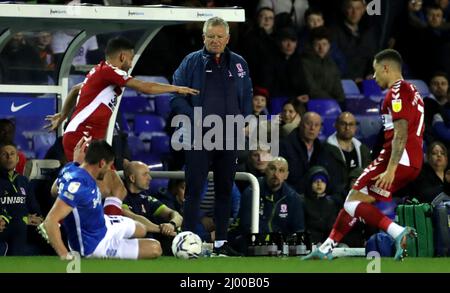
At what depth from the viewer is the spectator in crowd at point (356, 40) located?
19984mm

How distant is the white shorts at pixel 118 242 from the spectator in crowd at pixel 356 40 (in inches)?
309

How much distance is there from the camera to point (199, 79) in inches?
534

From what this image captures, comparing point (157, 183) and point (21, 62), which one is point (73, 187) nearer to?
point (21, 62)

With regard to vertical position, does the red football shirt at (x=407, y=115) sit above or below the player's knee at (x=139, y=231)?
above

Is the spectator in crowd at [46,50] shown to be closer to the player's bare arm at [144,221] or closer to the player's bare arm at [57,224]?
the player's bare arm at [144,221]

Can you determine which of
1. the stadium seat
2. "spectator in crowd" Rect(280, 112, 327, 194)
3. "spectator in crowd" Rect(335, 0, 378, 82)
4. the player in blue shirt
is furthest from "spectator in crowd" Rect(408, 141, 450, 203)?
the player in blue shirt

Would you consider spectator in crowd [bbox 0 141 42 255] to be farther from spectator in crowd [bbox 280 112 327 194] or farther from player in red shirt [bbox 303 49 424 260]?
spectator in crowd [bbox 280 112 327 194]

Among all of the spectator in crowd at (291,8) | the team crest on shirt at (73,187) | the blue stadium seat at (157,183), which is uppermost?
the spectator in crowd at (291,8)

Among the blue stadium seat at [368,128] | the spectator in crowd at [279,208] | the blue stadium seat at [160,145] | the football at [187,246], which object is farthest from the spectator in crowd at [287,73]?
the football at [187,246]

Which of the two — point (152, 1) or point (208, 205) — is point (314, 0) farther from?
point (208, 205)

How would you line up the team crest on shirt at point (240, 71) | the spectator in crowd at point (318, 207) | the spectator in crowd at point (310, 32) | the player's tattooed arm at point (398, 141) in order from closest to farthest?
the player's tattooed arm at point (398, 141)
the team crest on shirt at point (240, 71)
the spectator in crowd at point (318, 207)
the spectator in crowd at point (310, 32)

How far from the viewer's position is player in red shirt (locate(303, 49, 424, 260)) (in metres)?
12.7

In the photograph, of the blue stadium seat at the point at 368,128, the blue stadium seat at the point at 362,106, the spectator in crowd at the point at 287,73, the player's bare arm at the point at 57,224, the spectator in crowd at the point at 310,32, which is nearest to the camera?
the player's bare arm at the point at 57,224

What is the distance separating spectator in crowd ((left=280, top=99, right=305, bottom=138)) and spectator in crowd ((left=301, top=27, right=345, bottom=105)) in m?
0.77
